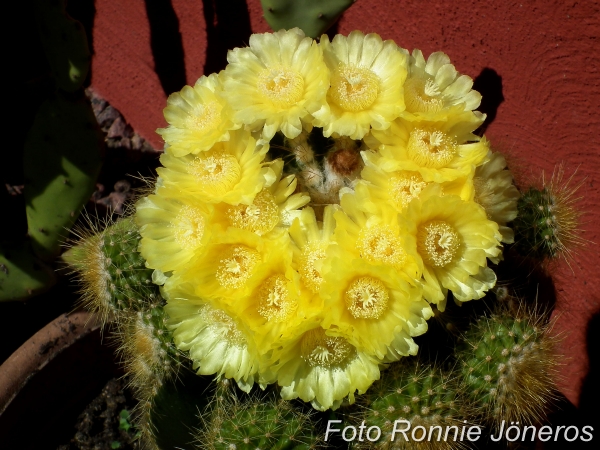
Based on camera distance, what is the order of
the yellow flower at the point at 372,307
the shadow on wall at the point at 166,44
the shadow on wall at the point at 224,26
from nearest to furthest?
the yellow flower at the point at 372,307 → the shadow on wall at the point at 224,26 → the shadow on wall at the point at 166,44

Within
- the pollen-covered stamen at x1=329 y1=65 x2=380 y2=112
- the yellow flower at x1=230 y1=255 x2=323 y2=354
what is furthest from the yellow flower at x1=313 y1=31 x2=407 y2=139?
the yellow flower at x1=230 y1=255 x2=323 y2=354

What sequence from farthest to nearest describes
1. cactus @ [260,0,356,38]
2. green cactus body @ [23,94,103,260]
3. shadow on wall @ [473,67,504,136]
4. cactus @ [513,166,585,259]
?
green cactus body @ [23,94,103,260] → shadow on wall @ [473,67,504,136] → cactus @ [260,0,356,38] → cactus @ [513,166,585,259]

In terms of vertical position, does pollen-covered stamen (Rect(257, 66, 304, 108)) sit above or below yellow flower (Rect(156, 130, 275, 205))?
above

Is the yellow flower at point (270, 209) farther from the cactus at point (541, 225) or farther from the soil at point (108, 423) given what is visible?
the soil at point (108, 423)

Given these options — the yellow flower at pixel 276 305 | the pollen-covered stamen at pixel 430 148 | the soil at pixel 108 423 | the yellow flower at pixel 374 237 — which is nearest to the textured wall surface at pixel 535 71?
the pollen-covered stamen at pixel 430 148

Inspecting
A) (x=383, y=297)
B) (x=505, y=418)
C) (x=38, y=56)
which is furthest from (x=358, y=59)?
(x=38, y=56)

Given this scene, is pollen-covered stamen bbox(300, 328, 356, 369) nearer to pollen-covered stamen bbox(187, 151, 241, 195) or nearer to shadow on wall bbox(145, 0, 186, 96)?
pollen-covered stamen bbox(187, 151, 241, 195)

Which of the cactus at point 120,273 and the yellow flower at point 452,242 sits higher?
the yellow flower at point 452,242

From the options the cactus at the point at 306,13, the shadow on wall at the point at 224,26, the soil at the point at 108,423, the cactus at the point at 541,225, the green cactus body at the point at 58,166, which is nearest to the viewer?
the cactus at the point at 541,225
